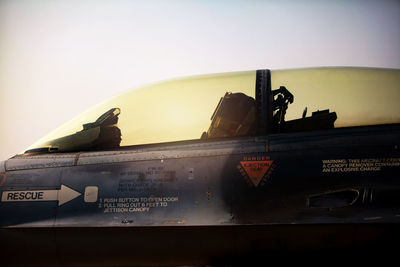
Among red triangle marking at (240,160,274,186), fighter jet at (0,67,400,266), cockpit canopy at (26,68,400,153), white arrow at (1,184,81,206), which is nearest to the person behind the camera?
fighter jet at (0,67,400,266)

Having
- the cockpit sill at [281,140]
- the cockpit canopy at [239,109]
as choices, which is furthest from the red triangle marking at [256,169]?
the cockpit canopy at [239,109]

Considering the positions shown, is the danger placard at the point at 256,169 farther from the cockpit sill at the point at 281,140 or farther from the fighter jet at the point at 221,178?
the cockpit sill at the point at 281,140

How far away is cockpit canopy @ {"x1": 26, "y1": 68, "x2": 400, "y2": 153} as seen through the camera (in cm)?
422

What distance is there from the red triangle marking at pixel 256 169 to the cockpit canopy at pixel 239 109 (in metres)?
0.43

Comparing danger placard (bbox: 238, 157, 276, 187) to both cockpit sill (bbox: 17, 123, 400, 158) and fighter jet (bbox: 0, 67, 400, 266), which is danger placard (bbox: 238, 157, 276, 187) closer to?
fighter jet (bbox: 0, 67, 400, 266)

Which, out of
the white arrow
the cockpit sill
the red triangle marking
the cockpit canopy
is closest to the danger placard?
the red triangle marking

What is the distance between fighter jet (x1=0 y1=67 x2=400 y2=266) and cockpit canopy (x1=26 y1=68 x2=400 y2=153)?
14 mm

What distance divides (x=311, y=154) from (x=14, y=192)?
9.48 feet

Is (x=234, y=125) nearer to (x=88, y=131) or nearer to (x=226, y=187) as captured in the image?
(x=226, y=187)

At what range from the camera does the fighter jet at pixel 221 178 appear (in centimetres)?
363

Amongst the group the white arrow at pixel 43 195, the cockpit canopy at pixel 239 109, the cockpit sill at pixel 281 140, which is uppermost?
the cockpit canopy at pixel 239 109

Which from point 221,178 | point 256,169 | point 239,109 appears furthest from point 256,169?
point 239,109

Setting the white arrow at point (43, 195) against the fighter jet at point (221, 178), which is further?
the white arrow at point (43, 195)

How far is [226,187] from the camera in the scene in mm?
3809
